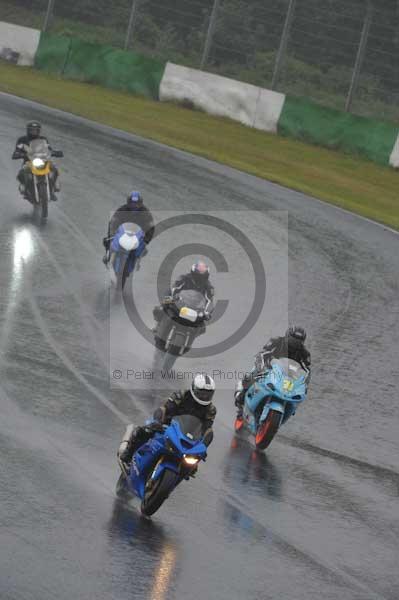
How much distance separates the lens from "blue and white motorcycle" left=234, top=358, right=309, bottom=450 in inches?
500

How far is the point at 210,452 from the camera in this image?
41.1 ft

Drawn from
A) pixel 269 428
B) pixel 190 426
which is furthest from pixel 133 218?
pixel 190 426

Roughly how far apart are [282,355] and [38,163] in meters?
10.7

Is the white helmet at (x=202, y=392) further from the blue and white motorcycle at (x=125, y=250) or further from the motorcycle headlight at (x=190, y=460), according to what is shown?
the blue and white motorcycle at (x=125, y=250)

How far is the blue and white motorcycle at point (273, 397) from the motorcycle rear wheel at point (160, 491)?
3030 millimetres

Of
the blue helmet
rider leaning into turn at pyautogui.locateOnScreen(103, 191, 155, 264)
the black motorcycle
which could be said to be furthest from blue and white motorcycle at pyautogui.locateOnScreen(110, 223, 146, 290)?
the black motorcycle

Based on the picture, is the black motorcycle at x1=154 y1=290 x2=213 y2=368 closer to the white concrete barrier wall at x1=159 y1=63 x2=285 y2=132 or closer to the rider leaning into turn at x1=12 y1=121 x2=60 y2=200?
the rider leaning into turn at x1=12 y1=121 x2=60 y2=200

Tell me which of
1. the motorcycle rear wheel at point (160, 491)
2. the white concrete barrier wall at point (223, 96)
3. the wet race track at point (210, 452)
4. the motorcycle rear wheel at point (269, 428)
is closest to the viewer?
the wet race track at point (210, 452)

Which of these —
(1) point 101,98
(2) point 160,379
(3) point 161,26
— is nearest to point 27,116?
(1) point 101,98

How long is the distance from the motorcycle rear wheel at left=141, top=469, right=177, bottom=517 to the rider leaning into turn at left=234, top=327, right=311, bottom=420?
11.8ft

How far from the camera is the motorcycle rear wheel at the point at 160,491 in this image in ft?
32.0

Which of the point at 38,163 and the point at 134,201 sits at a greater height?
the point at 134,201

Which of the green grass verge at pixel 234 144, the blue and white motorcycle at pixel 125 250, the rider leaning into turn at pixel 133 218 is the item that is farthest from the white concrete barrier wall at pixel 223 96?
the blue and white motorcycle at pixel 125 250

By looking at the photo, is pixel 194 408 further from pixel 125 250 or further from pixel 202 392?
Result: pixel 125 250
